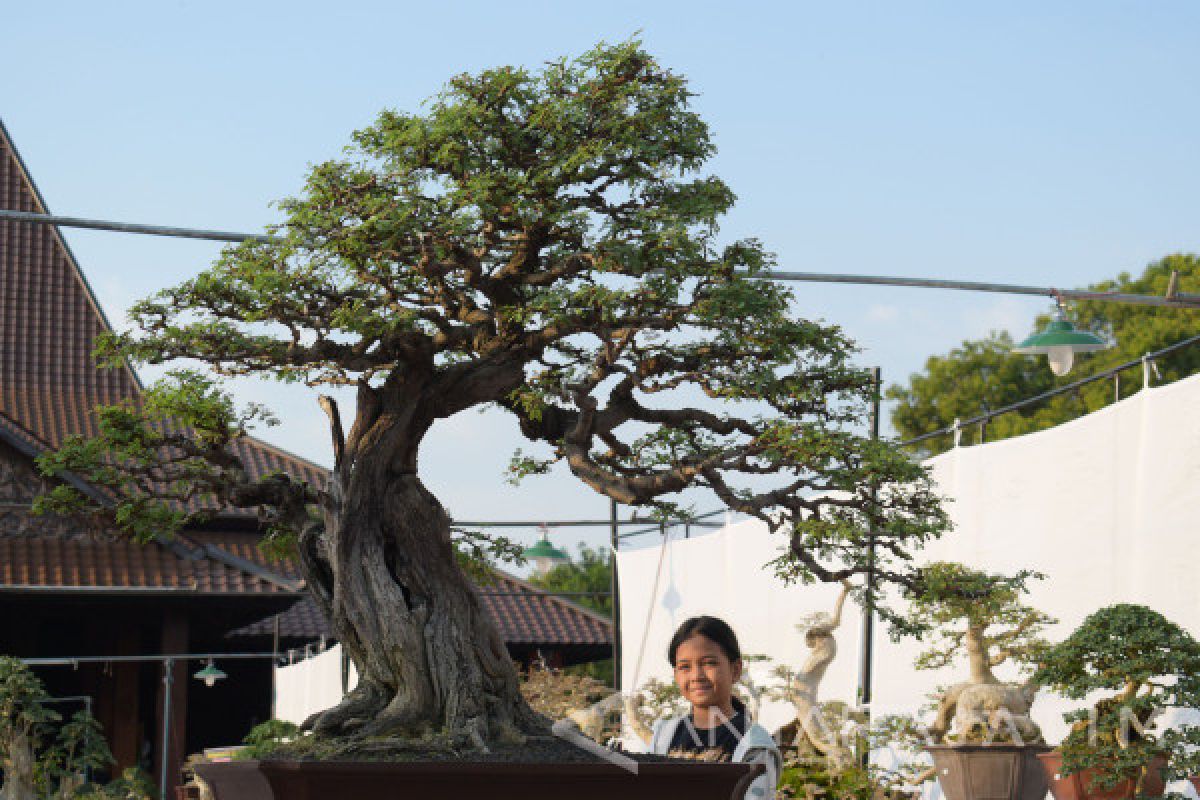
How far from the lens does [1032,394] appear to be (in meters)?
26.6

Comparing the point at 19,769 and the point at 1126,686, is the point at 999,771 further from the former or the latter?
the point at 19,769

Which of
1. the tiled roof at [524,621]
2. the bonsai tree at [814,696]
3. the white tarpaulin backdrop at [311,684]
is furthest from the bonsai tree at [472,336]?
the tiled roof at [524,621]

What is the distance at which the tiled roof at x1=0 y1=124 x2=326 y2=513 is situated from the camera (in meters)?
14.5

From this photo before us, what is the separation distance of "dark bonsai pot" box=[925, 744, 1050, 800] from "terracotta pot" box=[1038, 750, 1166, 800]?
0.57 m

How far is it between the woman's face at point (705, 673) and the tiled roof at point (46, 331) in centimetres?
1261

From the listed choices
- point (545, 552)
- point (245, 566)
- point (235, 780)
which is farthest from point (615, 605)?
point (235, 780)

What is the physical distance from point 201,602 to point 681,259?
27.3ft

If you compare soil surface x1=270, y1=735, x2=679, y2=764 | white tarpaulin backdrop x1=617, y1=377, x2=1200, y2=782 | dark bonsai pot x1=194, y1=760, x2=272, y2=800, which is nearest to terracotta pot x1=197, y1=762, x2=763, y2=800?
dark bonsai pot x1=194, y1=760, x2=272, y2=800

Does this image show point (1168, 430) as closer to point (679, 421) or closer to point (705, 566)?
point (679, 421)

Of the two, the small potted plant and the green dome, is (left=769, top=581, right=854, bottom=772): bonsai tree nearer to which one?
the small potted plant

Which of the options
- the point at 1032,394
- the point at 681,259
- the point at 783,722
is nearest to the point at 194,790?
the point at 783,722

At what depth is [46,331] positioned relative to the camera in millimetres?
15102

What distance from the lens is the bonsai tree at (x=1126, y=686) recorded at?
5.65 meters

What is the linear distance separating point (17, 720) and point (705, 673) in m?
7.75
